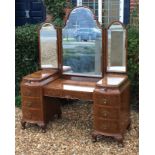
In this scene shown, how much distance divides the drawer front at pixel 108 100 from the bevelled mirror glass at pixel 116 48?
498 mm

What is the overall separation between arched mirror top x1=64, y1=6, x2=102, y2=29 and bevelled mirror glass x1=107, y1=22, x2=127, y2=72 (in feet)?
0.57

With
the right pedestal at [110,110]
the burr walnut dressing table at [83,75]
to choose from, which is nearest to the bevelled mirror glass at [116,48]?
the burr walnut dressing table at [83,75]

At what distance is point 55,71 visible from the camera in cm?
405

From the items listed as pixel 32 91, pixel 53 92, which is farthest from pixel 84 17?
pixel 32 91

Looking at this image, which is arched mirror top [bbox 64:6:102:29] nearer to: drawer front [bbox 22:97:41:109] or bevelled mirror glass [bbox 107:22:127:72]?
bevelled mirror glass [bbox 107:22:127:72]

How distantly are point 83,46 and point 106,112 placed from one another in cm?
91

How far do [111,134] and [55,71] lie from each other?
110 centimetres

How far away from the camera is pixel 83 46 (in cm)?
387

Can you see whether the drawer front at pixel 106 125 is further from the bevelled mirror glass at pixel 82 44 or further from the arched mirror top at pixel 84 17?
the arched mirror top at pixel 84 17

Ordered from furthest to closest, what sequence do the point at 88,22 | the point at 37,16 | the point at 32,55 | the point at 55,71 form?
the point at 37,16 < the point at 32,55 < the point at 55,71 < the point at 88,22

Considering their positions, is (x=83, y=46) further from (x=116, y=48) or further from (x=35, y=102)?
(x=35, y=102)
